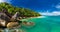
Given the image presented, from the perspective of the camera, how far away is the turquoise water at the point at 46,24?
15.0ft

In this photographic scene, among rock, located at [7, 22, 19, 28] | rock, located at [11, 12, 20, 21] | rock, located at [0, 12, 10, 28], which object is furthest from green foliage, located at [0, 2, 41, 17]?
rock, located at [7, 22, 19, 28]

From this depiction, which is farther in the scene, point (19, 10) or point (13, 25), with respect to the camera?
point (19, 10)

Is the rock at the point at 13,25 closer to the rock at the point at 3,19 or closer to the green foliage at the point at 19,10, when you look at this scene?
the rock at the point at 3,19

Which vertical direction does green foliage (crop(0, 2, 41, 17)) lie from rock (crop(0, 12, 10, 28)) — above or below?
above

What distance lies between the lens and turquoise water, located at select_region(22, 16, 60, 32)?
4.56 metres

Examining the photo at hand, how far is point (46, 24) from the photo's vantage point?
4.62 metres

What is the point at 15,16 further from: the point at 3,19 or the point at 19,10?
the point at 3,19

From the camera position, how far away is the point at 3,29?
4551 millimetres

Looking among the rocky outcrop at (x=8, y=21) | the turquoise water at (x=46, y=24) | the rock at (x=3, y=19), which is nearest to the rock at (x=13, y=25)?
the rocky outcrop at (x=8, y=21)

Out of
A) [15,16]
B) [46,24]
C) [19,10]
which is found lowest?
[46,24]

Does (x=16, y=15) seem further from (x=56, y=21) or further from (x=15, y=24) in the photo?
(x=56, y=21)

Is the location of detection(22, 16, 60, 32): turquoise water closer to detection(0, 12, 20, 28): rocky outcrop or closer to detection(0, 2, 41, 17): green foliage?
detection(0, 2, 41, 17): green foliage

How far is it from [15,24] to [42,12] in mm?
913

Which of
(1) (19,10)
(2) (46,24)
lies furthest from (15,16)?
(2) (46,24)
